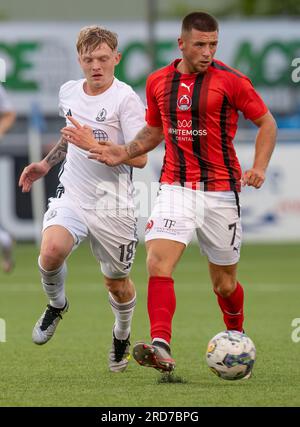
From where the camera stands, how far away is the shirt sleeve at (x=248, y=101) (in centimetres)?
816

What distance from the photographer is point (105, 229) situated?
29.2 ft

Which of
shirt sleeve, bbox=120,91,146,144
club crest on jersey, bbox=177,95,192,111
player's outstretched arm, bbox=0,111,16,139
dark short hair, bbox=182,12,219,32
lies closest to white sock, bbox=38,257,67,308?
shirt sleeve, bbox=120,91,146,144

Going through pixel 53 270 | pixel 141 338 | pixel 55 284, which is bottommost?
pixel 141 338

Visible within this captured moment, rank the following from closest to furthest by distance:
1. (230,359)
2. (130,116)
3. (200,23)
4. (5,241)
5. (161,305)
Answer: (230,359), (161,305), (200,23), (130,116), (5,241)

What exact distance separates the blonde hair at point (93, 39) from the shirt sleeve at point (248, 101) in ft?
3.39

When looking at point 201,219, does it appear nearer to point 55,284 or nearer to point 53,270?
point 53,270

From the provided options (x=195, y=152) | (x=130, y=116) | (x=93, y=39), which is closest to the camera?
(x=195, y=152)

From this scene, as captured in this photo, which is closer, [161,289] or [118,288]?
[161,289]

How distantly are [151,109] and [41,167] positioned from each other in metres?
1.03

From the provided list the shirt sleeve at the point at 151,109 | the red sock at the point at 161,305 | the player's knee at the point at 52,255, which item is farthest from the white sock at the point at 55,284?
the shirt sleeve at the point at 151,109

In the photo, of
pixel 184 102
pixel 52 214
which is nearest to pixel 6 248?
pixel 52 214

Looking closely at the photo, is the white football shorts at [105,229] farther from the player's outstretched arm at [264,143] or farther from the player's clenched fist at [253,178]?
the player's clenched fist at [253,178]

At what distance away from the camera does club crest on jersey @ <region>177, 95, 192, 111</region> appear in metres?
8.27
